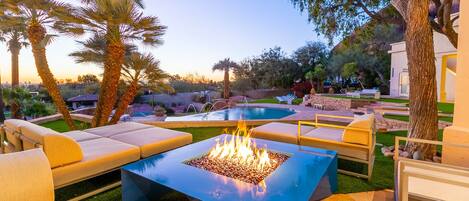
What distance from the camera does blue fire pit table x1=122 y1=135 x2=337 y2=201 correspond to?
207 cm

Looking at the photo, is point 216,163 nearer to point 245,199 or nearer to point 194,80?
point 245,199

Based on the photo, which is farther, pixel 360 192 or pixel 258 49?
pixel 258 49

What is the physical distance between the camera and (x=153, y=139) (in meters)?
3.75

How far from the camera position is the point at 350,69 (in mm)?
16094

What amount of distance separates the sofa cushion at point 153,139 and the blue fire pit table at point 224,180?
580 mm

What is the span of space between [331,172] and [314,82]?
19178 millimetres

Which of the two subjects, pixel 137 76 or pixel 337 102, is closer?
pixel 137 76

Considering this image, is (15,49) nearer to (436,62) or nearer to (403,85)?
(436,62)

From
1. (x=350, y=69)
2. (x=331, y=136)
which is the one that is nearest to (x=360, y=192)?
(x=331, y=136)

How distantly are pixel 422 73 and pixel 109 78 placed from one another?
6.32 meters

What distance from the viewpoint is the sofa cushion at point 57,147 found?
8.37 feet

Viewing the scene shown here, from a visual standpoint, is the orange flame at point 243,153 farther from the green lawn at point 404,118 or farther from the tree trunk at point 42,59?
the green lawn at point 404,118

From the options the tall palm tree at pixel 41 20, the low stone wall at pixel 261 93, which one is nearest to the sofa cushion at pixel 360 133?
the tall palm tree at pixel 41 20

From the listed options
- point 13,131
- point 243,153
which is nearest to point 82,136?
point 13,131
